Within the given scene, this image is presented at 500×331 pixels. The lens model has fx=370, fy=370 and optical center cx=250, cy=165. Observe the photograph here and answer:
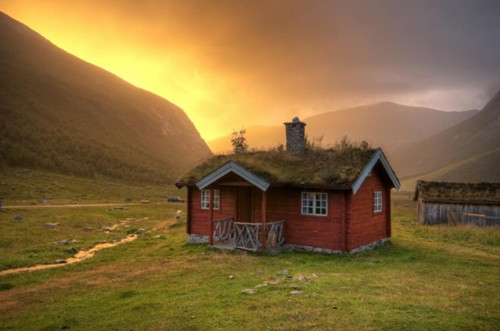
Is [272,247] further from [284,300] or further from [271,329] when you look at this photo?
[271,329]

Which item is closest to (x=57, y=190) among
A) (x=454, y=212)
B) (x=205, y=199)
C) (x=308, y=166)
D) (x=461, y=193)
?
(x=205, y=199)

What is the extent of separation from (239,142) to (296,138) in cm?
619

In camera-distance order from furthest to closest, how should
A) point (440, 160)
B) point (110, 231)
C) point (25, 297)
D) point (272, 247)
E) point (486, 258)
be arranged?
1. point (440, 160)
2. point (110, 231)
3. point (272, 247)
4. point (486, 258)
5. point (25, 297)

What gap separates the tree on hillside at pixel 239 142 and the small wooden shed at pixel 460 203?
54.9ft

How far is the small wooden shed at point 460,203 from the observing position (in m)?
29.0

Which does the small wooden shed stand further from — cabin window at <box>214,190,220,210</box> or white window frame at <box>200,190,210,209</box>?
white window frame at <box>200,190,210,209</box>

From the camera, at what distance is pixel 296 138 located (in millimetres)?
21969

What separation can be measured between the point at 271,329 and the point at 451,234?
1950 cm

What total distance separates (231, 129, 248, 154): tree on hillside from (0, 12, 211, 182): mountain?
56.5ft

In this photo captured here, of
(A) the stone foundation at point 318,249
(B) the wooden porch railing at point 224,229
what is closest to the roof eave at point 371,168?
(A) the stone foundation at point 318,249

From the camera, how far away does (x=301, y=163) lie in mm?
20297

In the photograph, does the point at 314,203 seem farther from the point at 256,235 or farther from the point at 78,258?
the point at 78,258

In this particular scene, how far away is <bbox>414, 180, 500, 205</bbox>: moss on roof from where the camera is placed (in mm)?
29438

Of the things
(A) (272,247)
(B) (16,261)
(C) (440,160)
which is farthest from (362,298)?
(C) (440,160)
